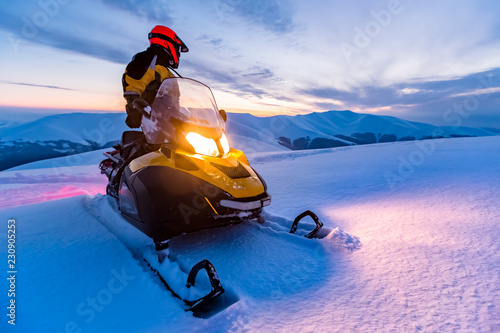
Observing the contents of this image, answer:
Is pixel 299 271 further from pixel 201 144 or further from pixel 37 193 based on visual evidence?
pixel 37 193

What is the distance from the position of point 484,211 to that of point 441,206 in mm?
403

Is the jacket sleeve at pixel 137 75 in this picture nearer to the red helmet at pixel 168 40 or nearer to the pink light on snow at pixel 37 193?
the red helmet at pixel 168 40

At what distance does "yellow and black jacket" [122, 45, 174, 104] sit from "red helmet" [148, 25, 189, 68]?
0.31ft

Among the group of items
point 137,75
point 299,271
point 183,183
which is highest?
point 137,75

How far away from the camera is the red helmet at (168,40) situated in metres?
3.24

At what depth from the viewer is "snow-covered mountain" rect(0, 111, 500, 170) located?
2266cm

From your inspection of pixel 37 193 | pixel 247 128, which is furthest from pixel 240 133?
pixel 37 193

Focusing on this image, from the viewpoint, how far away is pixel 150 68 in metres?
3.11

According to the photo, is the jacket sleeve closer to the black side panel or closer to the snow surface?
the black side panel

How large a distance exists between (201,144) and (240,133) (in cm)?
3445

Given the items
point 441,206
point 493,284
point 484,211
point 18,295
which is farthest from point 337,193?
→ point 18,295

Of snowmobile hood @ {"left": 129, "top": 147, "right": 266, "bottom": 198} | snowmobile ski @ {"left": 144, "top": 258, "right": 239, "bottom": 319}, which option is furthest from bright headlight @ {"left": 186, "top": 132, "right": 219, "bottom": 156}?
snowmobile ski @ {"left": 144, "top": 258, "right": 239, "bottom": 319}

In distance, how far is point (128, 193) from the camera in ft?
8.22

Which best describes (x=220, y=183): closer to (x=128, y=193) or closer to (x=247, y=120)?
(x=128, y=193)
